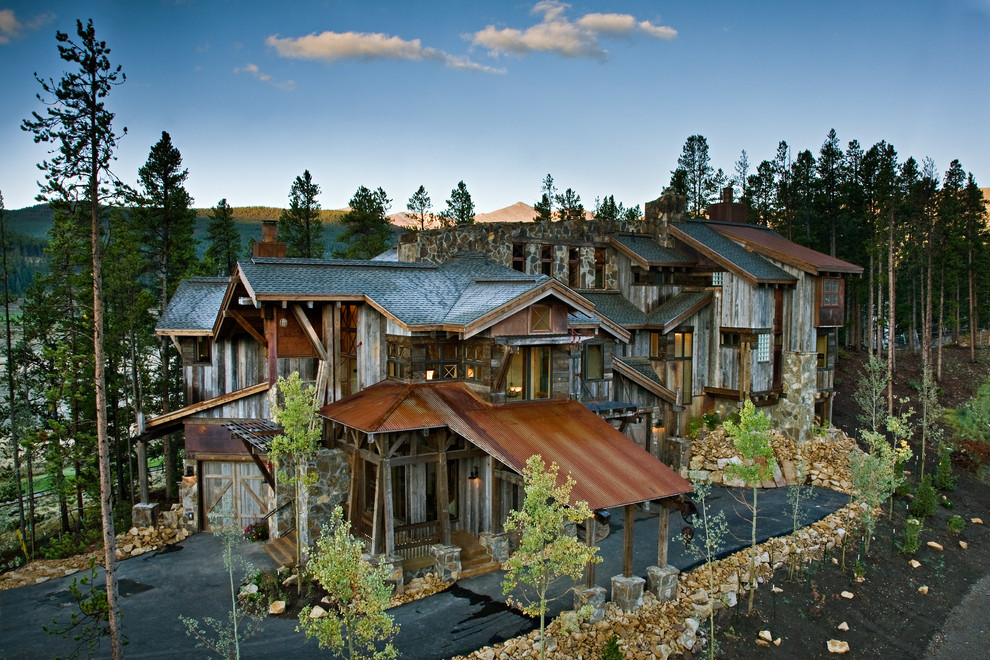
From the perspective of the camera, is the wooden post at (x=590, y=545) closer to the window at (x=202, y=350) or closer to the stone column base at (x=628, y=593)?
the stone column base at (x=628, y=593)

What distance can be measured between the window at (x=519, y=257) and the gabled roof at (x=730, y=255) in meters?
7.13

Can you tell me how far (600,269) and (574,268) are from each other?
1.41 metres

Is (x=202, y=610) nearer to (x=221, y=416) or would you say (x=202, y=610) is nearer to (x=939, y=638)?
(x=221, y=416)

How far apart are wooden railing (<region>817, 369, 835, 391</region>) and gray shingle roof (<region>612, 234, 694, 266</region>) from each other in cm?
769

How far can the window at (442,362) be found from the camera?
725 inches

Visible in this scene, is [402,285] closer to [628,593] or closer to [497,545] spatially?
[497,545]

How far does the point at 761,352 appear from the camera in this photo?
27.2 meters

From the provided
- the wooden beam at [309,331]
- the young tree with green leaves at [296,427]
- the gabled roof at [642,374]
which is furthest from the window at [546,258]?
the young tree with green leaves at [296,427]

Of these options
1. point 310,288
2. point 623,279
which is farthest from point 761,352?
point 310,288

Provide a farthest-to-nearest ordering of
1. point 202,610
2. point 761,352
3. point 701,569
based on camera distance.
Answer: point 761,352, point 701,569, point 202,610

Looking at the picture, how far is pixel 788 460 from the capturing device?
26.0 meters

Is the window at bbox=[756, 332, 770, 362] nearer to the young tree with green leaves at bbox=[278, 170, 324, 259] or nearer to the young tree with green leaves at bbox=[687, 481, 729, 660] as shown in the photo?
the young tree with green leaves at bbox=[687, 481, 729, 660]

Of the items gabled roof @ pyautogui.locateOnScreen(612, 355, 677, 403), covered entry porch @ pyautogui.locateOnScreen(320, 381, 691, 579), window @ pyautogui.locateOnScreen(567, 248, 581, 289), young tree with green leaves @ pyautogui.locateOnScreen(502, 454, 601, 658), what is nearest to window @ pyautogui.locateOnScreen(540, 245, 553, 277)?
window @ pyautogui.locateOnScreen(567, 248, 581, 289)

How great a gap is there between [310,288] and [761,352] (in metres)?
18.3
